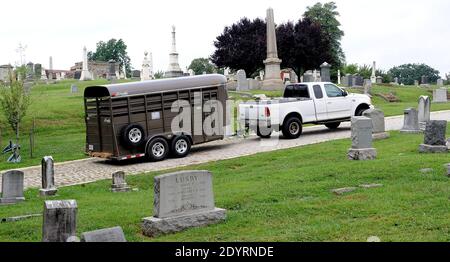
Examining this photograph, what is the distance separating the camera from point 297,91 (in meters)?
Result: 21.5

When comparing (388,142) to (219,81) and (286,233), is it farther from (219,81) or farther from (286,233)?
(286,233)

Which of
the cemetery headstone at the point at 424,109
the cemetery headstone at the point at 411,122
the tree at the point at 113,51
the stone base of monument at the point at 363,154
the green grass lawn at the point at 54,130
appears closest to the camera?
the stone base of monument at the point at 363,154

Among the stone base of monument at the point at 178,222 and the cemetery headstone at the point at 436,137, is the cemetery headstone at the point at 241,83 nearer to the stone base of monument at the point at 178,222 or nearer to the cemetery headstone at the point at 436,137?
the cemetery headstone at the point at 436,137

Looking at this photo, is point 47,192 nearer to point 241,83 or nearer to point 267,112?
point 267,112

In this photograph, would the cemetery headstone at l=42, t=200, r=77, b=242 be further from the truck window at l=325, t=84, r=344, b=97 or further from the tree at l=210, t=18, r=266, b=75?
the tree at l=210, t=18, r=266, b=75

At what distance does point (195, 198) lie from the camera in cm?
861

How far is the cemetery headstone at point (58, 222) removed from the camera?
7.38 metres

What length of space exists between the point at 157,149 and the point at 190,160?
1.12 metres

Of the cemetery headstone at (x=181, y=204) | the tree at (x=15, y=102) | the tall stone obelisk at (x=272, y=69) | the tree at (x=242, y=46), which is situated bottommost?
the cemetery headstone at (x=181, y=204)

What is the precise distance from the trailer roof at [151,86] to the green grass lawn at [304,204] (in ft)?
11.3

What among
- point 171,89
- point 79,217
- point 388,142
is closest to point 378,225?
point 79,217

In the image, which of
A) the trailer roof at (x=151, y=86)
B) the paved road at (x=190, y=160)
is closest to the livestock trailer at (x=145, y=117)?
the trailer roof at (x=151, y=86)

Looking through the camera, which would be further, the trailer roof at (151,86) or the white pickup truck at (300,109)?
the white pickup truck at (300,109)

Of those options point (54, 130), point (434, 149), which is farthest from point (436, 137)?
point (54, 130)
